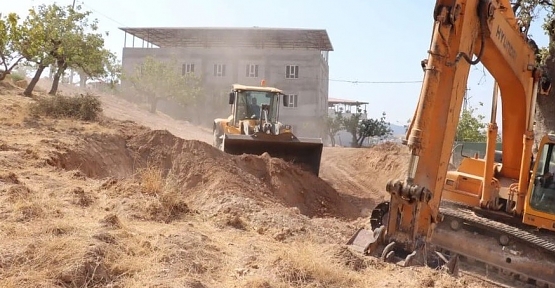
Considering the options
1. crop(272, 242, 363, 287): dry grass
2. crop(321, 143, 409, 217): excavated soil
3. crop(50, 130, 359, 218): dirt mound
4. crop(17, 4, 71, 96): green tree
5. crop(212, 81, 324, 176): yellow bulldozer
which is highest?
crop(17, 4, 71, 96): green tree

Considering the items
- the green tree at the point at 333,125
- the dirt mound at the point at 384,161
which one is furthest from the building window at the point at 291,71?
the dirt mound at the point at 384,161

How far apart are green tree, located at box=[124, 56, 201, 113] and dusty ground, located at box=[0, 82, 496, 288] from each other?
2766 centimetres

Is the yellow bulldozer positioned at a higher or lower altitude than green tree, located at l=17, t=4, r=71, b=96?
lower

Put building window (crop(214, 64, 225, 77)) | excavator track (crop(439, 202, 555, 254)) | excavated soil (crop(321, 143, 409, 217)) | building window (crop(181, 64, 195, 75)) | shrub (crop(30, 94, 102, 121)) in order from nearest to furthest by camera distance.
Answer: excavator track (crop(439, 202, 555, 254)), shrub (crop(30, 94, 102, 121)), excavated soil (crop(321, 143, 409, 217)), building window (crop(214, 64, 225, 77)), building window (crop(181, 64, 195, 75))

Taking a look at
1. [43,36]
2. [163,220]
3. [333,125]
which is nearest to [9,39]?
[43,36]

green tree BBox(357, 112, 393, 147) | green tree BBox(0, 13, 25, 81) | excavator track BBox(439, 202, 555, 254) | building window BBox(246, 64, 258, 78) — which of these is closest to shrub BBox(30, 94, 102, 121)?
green tree BBox(0, 13, 25, 81)

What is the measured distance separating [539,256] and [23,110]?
1264 centimetres

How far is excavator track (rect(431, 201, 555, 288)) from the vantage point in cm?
647

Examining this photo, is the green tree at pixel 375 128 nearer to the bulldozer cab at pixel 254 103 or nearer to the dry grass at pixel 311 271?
the bulldozer cab at pixel 254 103

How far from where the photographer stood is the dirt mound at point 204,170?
9438 mm

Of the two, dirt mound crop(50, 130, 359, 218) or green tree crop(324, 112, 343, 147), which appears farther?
green tree crop(324, 112, 343, 147)

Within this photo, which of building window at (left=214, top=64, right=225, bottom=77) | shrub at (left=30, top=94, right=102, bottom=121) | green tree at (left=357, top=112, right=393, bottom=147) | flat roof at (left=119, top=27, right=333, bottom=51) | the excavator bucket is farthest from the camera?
building window at (left=214, top=64, right=225, bottom=77)

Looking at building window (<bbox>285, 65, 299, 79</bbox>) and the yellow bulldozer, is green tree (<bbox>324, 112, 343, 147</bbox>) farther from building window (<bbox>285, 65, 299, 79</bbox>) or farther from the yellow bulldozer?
the yellow bulldozer

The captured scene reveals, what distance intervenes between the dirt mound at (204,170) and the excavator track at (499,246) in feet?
9.40
